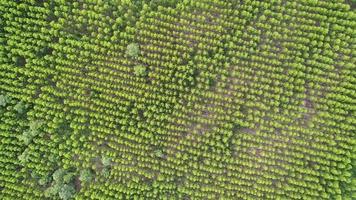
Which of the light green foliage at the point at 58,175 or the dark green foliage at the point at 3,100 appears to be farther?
the dark green foliage at the point at 3,100

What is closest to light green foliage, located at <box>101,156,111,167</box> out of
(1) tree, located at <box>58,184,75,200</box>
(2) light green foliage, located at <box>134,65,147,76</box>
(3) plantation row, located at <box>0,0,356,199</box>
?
(3) plantation row, located at <box>0,0,356,199</box>

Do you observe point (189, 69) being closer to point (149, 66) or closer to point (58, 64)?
point (149, 66)

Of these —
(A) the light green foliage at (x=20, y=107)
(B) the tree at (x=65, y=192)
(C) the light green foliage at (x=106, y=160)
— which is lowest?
(B) the tree at (x=65, y=192)

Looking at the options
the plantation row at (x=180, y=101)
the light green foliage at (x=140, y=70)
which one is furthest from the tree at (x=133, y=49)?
the light green foliage at (x=140, y=70)

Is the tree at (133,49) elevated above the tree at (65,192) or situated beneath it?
elevated above

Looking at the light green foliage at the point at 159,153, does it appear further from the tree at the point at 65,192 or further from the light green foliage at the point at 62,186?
the tree at the point at 65,192

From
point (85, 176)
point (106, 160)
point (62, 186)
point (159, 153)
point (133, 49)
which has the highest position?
point (133, 49)

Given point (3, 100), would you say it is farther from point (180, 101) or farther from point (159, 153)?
point (180, 101)

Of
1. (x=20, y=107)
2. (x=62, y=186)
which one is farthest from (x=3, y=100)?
(x=62, y=186)

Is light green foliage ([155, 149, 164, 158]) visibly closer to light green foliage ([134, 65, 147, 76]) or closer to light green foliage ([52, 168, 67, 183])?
light green foliage ([134, 65, 147, 76])

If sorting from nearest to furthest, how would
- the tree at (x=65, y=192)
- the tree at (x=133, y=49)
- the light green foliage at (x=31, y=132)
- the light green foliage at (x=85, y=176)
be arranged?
the tree at (x=65, y=192) < the light green foliage at (x=85, y=176) < the light green foliage at (x=31, y=132) < the tree at (x=133, y=49)
